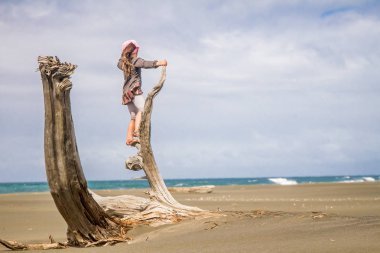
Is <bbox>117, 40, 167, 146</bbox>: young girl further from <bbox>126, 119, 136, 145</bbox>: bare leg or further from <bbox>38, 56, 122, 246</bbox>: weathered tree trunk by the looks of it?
<bbox>38, 56, 122, 246</bbox>: weathered tree trunk

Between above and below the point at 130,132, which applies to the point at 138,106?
above

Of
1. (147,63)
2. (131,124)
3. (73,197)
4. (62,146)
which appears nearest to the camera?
(62,146)

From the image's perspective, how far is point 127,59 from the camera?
10070 mm

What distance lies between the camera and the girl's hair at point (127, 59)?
10.0 m

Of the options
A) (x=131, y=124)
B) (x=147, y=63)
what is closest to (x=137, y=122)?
(x=131, y=124)

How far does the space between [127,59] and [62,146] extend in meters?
3.18

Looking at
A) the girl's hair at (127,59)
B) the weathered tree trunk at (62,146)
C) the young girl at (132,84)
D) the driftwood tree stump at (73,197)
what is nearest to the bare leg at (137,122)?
the young girl at (132,84)

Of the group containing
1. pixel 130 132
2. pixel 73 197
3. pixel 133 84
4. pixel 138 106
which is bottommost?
pixel 73 197

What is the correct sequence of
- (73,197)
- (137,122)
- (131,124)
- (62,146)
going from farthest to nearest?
(131,124) < (137,122) < (73,197) < (62,146)

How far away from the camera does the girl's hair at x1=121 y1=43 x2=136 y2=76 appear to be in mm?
10016

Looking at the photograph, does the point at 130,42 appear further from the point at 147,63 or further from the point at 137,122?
the point at 137,122

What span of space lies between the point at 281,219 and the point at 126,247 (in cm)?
257

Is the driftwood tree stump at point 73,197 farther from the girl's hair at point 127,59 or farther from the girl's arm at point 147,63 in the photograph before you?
the girl's hair at point 127,59

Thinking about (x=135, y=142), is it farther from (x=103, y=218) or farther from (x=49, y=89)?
(x=49, y=89)
